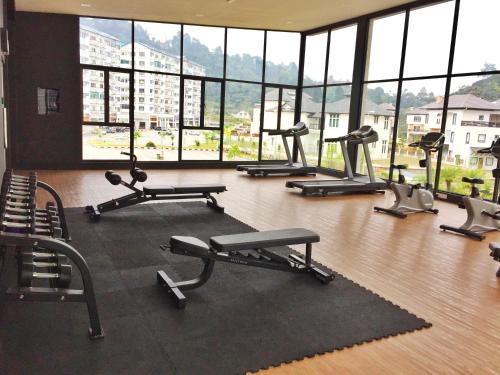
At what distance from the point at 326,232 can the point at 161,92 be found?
637 cm

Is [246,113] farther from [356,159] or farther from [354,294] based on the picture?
[354,294]

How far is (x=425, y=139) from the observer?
622cm

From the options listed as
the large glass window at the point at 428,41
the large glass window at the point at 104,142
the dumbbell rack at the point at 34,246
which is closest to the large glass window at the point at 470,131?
the large glass window at the point at 428,41

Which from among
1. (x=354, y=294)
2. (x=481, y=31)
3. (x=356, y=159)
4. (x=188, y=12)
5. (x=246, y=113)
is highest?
(x=188, y=12)

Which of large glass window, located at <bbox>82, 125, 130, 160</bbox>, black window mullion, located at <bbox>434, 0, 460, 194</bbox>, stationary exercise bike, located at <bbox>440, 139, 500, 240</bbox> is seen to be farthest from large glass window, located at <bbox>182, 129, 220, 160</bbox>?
stationary exercise bike, located at <bbox>440, 139, 500, 240</bbox>

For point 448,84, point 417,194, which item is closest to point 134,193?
point 417,194

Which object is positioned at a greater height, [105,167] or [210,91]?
[210,91]

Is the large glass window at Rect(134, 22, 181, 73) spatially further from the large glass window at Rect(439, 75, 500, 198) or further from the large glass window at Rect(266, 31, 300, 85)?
the large glass window at Rect(439, 75, 500, 198)

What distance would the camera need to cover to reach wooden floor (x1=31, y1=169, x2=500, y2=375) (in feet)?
7.60

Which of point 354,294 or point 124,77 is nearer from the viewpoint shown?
point 354,294

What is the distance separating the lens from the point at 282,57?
1074 centimetres

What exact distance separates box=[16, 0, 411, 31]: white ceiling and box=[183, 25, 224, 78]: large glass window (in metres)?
0.33

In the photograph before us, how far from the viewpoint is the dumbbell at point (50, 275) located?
2260mm

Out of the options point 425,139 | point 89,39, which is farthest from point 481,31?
point 89,39
